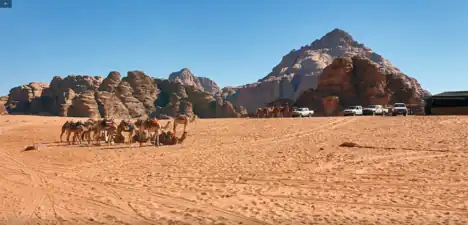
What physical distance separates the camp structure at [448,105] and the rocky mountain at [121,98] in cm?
3877

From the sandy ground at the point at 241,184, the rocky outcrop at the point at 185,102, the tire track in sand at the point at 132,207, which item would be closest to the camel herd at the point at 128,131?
the sandy ground at the point at 241,184

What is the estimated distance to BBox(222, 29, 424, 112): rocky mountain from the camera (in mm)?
110812

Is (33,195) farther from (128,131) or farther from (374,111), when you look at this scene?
(374,111)

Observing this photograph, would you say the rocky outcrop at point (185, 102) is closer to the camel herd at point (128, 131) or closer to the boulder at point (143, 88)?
the boulder at point (143, 88)

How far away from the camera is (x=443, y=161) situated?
13.8m

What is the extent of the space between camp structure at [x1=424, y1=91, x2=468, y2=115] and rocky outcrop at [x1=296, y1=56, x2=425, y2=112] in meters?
13.1

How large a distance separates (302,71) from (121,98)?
63.9 meters

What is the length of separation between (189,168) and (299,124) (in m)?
19.3

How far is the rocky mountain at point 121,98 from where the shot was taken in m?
75.4

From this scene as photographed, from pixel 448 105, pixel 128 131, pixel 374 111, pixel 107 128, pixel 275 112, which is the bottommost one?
pixel 128 131

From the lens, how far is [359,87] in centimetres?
6347

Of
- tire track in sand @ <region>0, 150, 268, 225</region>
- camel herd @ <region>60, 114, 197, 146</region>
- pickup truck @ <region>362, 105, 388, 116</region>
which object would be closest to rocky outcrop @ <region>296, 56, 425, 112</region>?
pickup truck @ <region>362, 105, 388, 116</region>

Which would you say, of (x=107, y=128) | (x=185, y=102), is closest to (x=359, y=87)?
(x=185, y=102)

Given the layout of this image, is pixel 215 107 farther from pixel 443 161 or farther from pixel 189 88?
pixel 443 161
